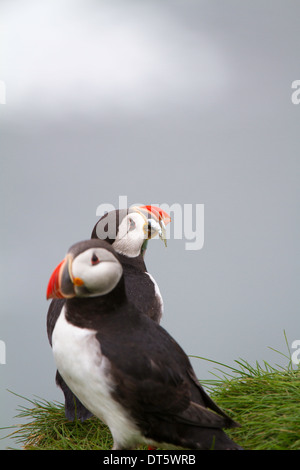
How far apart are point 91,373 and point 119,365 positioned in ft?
0.24

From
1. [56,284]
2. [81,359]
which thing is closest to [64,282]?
[56,284]

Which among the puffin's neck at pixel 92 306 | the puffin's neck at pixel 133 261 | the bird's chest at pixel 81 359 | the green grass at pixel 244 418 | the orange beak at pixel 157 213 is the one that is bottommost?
the green grass at pixel 244 418

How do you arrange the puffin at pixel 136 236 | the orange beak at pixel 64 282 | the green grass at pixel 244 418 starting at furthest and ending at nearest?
1. the puffin at pixel 136 236
2. the green grass at pixel 244 418
3. the orange beak at pixel 64 282

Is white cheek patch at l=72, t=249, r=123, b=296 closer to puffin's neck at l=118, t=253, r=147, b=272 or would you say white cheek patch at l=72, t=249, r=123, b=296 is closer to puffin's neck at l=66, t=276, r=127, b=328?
puffin's neck at l=66, t=276, r=127, b=328

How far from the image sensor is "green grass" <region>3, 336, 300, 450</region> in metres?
1.49

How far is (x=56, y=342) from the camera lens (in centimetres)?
135

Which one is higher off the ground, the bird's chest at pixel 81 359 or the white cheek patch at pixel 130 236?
the white cheek patch at pixel 130 236

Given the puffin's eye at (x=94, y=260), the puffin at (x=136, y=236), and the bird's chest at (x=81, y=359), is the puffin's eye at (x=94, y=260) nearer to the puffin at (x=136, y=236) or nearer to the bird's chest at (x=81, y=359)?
the bird's chest at (x=81, y=359)

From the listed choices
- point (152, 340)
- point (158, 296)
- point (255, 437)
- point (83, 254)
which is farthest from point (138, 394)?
point (158, 296)

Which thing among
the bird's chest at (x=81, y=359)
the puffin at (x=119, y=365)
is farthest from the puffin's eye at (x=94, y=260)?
the bird's chest at (x=81, y=359)

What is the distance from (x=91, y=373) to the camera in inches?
50.6

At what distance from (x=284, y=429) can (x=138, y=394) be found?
44cm

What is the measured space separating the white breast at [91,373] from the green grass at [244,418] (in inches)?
13.1

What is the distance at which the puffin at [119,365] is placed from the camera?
4.17 feet
